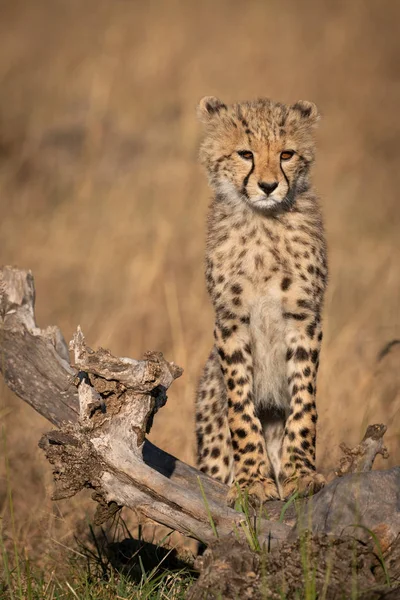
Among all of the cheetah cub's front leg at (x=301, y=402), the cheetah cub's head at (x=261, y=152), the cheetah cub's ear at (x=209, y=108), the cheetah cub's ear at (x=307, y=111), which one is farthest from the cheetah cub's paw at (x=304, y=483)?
the cheetah cub's ear at (x=209, y=108)

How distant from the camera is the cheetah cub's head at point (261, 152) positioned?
13.3 ft

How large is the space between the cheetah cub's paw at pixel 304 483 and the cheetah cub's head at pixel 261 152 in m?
0.99

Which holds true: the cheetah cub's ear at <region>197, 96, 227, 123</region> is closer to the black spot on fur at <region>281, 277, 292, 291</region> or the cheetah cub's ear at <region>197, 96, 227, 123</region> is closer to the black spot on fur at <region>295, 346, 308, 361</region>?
the black spot on fur at <region>281, 277, 292, 291</region>

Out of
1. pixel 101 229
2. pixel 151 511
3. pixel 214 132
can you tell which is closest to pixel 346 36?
pixel 101 229

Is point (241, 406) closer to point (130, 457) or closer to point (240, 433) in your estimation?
point (240, 433)

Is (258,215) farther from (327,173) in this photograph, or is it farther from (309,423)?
(327,173)

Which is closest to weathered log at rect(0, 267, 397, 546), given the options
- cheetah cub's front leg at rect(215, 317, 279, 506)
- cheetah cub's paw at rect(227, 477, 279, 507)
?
cheetah cub's paw at rect(227, 477, 279, 507)

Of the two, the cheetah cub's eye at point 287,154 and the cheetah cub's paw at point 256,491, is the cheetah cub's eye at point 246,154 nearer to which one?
the cheetah cub's eye at point 287,154

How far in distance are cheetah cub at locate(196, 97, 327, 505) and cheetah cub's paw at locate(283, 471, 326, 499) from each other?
0.07 m

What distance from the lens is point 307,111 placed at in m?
4.46

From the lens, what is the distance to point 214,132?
442 cm

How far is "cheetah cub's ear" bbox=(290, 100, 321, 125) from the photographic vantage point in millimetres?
4402

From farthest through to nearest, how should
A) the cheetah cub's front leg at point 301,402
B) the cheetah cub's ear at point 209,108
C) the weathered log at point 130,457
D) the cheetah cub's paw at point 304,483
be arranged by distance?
the cheetah cub's ear at point 209,108 → the cheetah cub's front leg at point 301,402 → the cheetah cub's paw at point 304,483 → the weathered log at point 130,457

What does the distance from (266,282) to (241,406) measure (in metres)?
0.47
